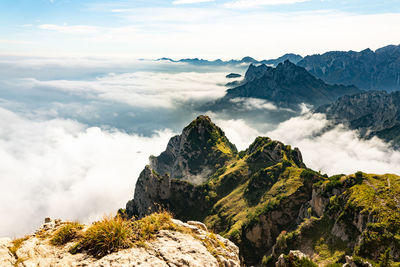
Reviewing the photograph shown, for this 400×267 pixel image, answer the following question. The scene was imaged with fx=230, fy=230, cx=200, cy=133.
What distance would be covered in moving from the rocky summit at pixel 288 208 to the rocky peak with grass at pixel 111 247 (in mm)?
3701

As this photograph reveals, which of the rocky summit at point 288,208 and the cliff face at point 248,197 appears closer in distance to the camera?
the rocky summit at point 288,208

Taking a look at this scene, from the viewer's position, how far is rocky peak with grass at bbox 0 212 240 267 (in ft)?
36.4

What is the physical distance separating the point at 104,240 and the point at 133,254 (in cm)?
175

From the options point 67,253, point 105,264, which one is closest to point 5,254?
point 67,253

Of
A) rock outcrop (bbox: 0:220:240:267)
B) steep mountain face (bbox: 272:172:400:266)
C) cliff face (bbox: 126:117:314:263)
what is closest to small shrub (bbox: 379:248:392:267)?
Answer: steep mountain face (bbox: 272:172:400:266)

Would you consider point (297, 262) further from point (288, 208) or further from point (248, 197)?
point (248, 197)

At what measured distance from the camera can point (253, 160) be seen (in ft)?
464

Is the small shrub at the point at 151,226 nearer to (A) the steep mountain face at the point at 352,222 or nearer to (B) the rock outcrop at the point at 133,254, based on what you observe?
(B) the rock outcrop at the point at 133,254

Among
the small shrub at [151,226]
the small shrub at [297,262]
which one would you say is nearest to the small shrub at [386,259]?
the small shrub at [297,262]

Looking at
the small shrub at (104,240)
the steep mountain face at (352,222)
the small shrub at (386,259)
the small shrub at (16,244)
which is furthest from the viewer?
the steep mountain face at (352,222)

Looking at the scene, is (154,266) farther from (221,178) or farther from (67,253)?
(221,178)

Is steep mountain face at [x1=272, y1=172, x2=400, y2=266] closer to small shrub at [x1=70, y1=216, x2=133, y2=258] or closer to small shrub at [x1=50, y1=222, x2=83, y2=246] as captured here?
small shrub at [x1=70, y1=216, x2=133, y2=258]

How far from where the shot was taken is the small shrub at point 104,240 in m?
11.7

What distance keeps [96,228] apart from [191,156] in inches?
7386
